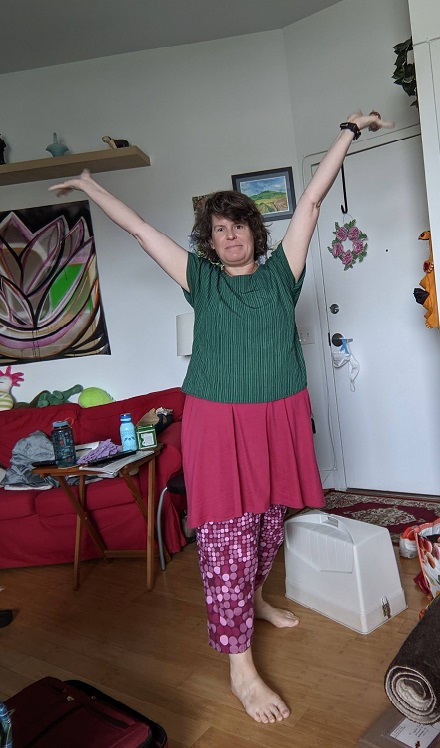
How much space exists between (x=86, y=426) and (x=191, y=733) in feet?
7.35

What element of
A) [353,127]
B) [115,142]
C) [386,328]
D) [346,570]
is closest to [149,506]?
[346,570]

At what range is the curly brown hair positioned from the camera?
5.98 feet

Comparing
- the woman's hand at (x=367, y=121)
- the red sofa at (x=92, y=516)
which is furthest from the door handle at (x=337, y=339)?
the woman's hand at (x=367, y=121)

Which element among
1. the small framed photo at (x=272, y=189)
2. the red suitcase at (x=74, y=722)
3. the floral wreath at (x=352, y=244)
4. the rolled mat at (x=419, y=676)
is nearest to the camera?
the rolled mat at (x=419, y=676)

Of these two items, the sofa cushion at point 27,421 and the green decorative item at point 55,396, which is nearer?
the sofa cushion at point 27,421

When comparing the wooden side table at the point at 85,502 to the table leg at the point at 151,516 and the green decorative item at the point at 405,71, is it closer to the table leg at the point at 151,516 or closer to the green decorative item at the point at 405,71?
the table leg at the point at 151,516

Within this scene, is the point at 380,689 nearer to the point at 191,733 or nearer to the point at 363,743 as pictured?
the point at 363,743

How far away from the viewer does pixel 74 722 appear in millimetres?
1293

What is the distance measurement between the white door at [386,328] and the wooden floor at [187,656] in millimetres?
1080

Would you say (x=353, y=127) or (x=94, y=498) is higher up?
(x=353, y=127)

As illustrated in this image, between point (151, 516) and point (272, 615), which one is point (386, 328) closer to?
point (151, 516)

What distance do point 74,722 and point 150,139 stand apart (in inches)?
135

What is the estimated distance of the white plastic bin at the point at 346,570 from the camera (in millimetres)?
2084

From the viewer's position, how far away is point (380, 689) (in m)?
1.79
